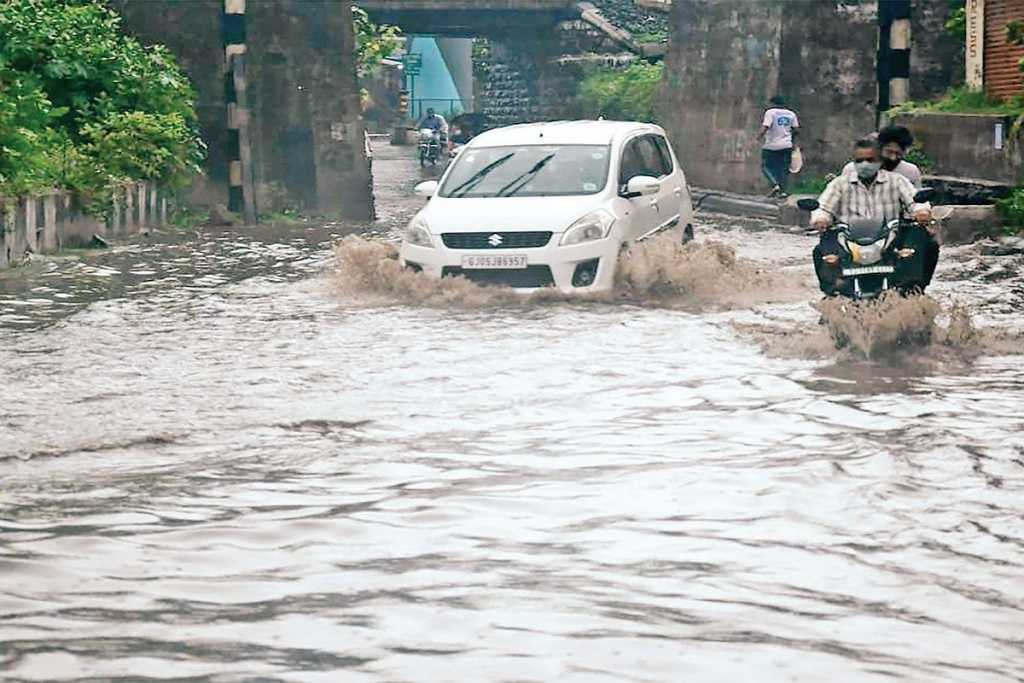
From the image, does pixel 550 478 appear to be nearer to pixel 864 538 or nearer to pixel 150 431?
pixel 864 538

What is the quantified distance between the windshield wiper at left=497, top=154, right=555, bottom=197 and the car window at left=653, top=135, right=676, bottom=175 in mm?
1647

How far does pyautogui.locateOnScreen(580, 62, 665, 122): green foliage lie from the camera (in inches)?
1578

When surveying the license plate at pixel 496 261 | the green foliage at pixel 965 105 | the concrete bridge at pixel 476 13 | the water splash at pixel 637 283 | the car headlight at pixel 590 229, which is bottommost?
the water splash at pixel 637 283

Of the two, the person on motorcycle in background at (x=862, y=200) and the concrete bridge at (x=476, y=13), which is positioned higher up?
the concrete bridge at (x=476, y=13)

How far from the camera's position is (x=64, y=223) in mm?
21500

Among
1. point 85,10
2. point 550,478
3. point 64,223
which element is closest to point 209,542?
point 550,478

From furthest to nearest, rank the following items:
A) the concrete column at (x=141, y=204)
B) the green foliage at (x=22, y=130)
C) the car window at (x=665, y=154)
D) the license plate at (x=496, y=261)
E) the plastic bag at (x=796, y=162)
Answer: the plastic bag at (x=796, y=162), the concrete column at (x=141, y=204), the green foliage at (x=22, y=130), the car window at (x=665, y=154), the license plate at (x=496, y=261)

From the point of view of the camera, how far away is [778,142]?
2969 centimetres

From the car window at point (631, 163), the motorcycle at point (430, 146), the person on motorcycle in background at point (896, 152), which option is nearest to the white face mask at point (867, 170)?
the person on motorcycle in background at point (896, 152)

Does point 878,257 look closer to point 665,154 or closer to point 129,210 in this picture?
point 665,154

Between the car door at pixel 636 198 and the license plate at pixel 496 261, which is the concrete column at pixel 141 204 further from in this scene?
the license plate at pixel 496 261

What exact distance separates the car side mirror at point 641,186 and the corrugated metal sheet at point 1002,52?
11299mm

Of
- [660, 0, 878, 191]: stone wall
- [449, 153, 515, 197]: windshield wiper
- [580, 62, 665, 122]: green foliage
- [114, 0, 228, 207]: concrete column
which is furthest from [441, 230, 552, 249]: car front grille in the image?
[580, 62, 665, 122]: green foliage

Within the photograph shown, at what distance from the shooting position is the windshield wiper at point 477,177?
17.0 m
